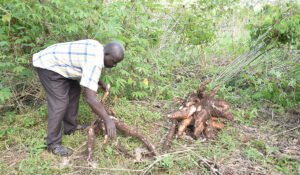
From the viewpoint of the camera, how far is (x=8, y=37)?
3.54m

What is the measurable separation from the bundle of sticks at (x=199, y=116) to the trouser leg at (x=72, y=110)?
3.90 ft

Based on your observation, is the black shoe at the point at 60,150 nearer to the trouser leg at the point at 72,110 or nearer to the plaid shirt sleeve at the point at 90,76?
the trouser leg at the point at 72,110

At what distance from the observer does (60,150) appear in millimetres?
3092

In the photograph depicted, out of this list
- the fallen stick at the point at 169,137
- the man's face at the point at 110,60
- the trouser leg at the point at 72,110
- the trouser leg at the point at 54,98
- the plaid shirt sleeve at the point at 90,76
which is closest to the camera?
the plaid shirt sleeve at the point at 90,76

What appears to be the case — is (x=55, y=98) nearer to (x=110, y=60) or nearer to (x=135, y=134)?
(x=110, y=60)

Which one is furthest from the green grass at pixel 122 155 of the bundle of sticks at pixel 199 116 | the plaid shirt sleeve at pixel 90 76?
the plaid shirt sleeve at pixel 90 76

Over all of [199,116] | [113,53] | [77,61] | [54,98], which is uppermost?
[113,53]

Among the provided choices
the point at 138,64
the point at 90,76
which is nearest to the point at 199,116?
the point at 138,64

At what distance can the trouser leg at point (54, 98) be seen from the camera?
3038 millimetres

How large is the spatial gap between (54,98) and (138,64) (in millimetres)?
1561

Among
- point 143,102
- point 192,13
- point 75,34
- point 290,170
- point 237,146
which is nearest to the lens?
point 290,170

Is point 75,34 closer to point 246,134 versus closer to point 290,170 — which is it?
point 246,134

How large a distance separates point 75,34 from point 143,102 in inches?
56.0

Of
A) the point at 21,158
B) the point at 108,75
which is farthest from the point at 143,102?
the point at 21,158
